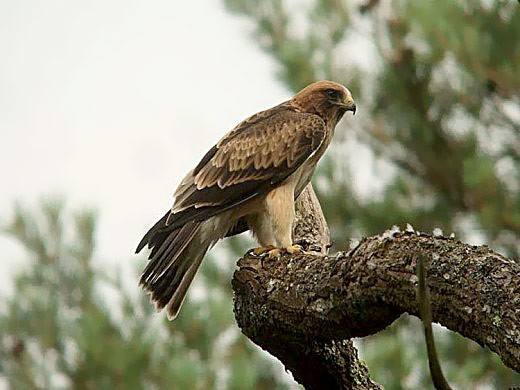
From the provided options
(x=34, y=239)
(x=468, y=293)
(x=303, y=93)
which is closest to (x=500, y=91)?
(x=303, y=93)

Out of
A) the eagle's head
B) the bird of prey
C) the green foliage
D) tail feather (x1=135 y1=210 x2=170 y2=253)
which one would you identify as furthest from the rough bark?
the green foliage

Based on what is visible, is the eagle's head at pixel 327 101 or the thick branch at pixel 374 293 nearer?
the thick branch at pixel 374 293

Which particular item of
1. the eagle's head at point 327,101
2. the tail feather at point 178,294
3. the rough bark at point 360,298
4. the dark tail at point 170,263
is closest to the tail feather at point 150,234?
the dark tail at point 170,263

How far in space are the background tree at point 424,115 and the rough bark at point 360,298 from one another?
4.08 metres

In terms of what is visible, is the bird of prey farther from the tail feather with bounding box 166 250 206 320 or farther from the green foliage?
the green foliage

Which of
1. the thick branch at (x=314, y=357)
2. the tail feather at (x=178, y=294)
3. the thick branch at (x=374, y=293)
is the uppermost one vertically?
the tail feather at (x=178, y=294)

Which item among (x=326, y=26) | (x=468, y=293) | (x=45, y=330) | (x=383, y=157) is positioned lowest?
(x=468, y=293)

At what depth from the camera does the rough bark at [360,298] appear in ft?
7.38

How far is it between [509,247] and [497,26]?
5.08 feet

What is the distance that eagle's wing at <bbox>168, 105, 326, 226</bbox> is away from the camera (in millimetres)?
4402

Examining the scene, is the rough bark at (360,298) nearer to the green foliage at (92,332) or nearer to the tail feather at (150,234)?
the tail feather at (150,234)

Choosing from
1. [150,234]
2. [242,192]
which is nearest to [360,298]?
[150,234]

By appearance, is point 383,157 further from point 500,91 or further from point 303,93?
point 303,93

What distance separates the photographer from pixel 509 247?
25.1 feet
